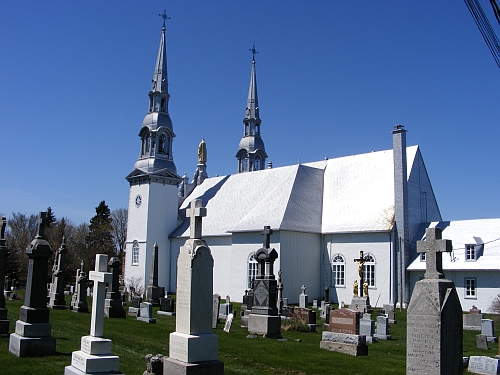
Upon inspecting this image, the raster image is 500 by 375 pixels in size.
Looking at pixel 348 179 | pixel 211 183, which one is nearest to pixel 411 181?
pixel 348 179

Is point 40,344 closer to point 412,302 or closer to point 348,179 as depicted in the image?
point 412,302

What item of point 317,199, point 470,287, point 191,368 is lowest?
point 191,368

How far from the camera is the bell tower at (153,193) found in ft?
140

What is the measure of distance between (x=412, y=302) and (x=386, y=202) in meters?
26.4

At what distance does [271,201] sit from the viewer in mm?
36438

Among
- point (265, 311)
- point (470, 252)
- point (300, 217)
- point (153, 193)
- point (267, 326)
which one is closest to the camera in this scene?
point (267, 326)

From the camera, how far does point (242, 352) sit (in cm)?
1302

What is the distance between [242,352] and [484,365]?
18.0ft

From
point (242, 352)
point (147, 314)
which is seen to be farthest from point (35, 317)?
point (147, 314)

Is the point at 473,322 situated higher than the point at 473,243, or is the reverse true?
the point at 473,243

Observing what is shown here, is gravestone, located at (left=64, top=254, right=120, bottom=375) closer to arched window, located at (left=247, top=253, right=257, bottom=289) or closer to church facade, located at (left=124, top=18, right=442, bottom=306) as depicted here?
church facade, located at (left=124, top=18, right=442, bottom=306)

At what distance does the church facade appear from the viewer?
3219 cm

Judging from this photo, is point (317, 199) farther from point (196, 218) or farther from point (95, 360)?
point (95, 360)

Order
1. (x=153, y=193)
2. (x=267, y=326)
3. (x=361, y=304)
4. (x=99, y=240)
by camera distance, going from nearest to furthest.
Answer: (x=267, y=326) → (x=361, y=304) → (x=153, y=193) → (x=99, y=240)
